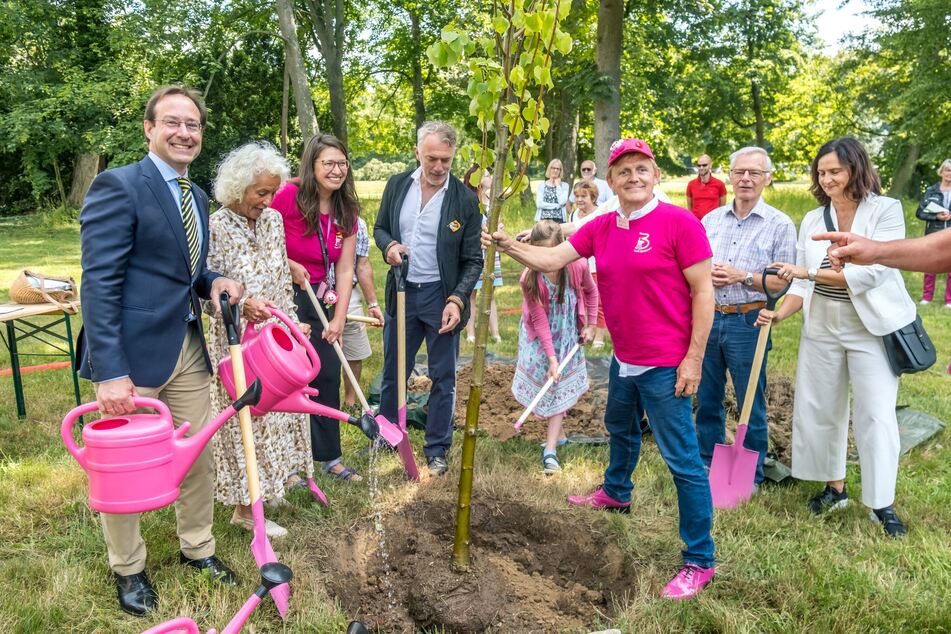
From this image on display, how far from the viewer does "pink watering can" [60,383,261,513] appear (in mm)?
2354

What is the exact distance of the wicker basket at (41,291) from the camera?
15.5ft

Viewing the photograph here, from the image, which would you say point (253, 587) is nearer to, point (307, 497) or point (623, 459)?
point (307, 497)

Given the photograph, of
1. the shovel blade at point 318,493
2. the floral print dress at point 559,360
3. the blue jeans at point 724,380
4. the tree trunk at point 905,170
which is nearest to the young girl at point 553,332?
the floral print dress at point 559,360

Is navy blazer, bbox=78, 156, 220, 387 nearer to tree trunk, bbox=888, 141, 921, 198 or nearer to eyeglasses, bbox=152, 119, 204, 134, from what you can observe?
eyeglasses, bbox=152, 119, 204, 134

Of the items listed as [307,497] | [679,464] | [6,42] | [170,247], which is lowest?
[307,497]

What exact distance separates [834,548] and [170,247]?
331cm

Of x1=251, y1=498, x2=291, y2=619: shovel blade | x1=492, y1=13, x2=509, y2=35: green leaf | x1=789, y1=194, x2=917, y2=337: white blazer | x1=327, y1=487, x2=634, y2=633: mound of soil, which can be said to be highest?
x1=492, y1=13, x2=509, y2=35: green leaf

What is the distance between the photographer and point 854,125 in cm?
2461

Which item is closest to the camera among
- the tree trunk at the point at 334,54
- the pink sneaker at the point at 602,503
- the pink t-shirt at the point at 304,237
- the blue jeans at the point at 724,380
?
the pink sneaker at the point at 602,503

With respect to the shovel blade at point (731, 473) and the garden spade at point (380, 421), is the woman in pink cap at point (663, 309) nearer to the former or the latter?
the shovel blade at point (731, 473)

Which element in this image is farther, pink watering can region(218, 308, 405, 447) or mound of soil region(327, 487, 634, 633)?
mound of soil region(327, 487, 634, 633)

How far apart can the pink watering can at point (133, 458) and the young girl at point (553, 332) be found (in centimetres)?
236

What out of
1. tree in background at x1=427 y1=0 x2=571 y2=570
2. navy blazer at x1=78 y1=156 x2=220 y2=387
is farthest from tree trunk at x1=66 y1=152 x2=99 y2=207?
tree in background at x1=427 y1=0 x2=571 y2=570

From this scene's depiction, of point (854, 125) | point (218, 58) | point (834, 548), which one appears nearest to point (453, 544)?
point (834, 548)
